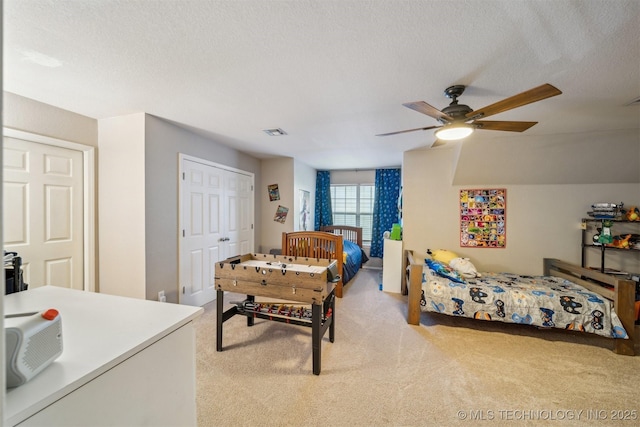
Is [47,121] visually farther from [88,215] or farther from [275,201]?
[275,201]

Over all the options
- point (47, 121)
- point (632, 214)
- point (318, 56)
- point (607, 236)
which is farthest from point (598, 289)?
point (47, 121)

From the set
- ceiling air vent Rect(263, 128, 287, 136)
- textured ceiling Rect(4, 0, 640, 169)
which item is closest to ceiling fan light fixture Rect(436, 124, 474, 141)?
textured ceiling Rect(4, 0, 640, 169)

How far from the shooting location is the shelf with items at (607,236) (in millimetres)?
3223

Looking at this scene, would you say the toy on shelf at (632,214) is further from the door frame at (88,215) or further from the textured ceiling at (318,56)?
the door frame at (88,215)

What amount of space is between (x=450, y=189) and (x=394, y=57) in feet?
9.42

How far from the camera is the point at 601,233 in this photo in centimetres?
334

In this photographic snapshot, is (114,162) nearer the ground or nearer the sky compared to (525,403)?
nearer the sky

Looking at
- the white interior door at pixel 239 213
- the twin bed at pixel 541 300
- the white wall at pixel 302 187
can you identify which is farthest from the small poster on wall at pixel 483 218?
the white interior door at pixel 239 213

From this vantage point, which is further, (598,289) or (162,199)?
(162,199)

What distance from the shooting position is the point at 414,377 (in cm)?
198

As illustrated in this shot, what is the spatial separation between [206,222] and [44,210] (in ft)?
4.99

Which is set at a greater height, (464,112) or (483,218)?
(464,112)

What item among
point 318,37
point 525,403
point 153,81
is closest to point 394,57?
point 318,37

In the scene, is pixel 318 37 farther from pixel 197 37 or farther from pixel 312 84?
pixel 197 37
